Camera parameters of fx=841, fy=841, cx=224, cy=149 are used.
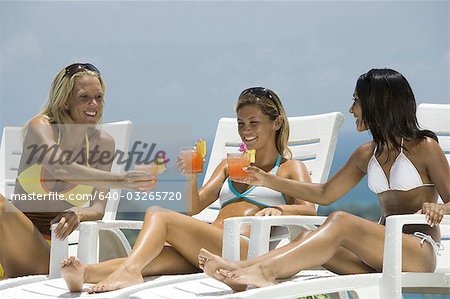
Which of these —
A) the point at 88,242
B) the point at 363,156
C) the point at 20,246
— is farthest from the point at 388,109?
the point at 20,246

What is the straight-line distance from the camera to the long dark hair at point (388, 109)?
3711 millimetres

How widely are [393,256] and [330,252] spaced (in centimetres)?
25

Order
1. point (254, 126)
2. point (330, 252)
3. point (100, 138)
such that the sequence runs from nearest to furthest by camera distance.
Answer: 1. point (330, 252)
2. point (254, 126)
3. point (100, 138)

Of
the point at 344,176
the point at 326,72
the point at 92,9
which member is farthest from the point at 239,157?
the point at 326,72

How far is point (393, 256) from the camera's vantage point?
10.9ft

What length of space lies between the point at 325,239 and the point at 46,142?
5.28 feet

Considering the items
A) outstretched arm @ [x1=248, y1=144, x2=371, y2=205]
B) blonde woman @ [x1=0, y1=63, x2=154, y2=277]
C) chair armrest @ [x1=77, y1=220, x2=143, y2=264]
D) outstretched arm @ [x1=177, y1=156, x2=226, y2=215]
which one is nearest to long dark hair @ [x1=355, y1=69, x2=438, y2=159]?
outstretched arm @ [x1=248, y1=144, x2=371, y2=205]

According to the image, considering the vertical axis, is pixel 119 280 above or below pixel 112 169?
below

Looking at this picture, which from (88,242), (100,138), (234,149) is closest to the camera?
(88,242)

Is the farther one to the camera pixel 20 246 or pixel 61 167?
pixel 61 167

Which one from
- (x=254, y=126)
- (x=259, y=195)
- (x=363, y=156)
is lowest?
(x=259, y=195)

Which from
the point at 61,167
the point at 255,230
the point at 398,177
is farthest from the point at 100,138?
the point at 398,177

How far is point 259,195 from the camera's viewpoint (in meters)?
4.27

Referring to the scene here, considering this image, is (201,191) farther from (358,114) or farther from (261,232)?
(358,114)
